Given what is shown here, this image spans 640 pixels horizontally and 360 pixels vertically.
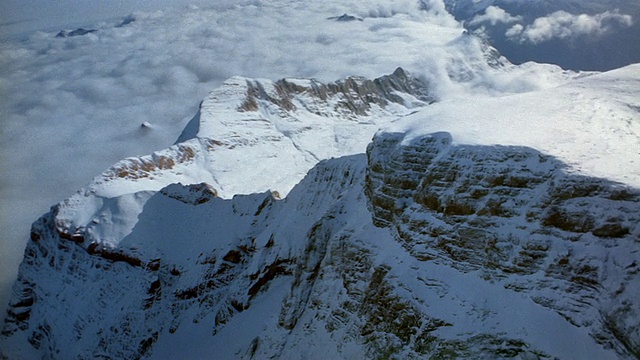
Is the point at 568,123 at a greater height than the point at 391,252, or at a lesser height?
greater

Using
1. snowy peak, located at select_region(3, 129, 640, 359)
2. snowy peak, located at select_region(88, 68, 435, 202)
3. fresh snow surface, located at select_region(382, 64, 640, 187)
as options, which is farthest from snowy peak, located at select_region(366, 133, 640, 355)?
snowy peak, located at select_region(88, 68, 435, 202)

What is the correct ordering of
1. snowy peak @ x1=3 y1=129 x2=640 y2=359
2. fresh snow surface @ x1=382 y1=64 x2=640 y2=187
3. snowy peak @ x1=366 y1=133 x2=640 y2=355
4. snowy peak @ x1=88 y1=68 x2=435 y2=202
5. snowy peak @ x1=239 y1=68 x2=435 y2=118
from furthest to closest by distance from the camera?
snowy peak @ x1=239 y1=68 x2=435 y2=118 < snowy peak @ x1=88 y1=68 x2=435 y2=202 < fresh snow surface @ x1=382 y1=64 x2=640 y2=187 < snowy peak @ x1=3 y1=129 x2=640 y2=359 < snowy peak @ x1=366 y1=133 x2=640 y2=355

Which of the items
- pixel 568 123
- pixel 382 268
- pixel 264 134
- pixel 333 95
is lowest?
pixel 333 95

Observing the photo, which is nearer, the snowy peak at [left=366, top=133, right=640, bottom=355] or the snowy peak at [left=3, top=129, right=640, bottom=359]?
the snowy peak at [left=366, top=133, right=640, bottom=355]

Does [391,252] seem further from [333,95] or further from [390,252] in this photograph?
[333,95]

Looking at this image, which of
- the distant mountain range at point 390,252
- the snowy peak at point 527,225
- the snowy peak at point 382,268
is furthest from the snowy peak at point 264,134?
the snowy peak at point 527,225

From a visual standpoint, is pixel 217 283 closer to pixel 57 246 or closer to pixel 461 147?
pixel 57 246

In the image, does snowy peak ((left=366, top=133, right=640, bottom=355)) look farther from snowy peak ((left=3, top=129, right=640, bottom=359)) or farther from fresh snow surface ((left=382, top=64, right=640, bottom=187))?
fresh snow surface ((left=382, top=64, right=640, bottom=187))

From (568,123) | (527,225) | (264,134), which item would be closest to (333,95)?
(264,134)

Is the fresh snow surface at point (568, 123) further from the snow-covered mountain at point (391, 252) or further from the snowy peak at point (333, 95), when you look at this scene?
the snowy peak at point (333, 95)

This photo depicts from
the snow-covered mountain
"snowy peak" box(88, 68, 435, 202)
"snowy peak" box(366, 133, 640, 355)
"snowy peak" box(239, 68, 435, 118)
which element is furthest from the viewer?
"snowy peak" box(239, 68, 435, 118)
